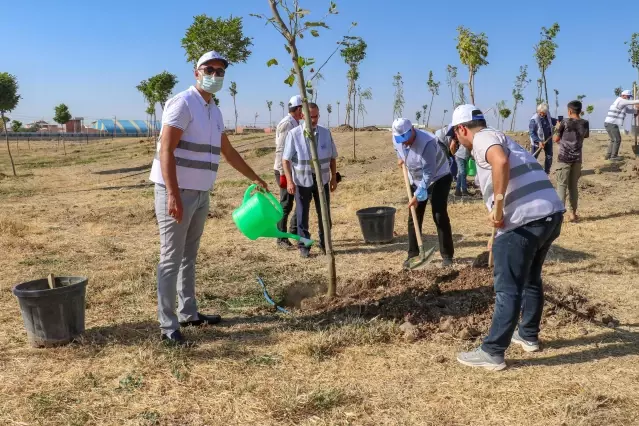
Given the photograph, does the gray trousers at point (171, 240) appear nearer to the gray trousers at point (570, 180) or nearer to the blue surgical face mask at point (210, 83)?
the blue surgical face mask at point (210, 83)

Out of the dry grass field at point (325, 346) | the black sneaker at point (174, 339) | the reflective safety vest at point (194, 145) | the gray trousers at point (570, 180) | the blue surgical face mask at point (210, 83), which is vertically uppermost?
the blue surgical face mask at point (210, 83)

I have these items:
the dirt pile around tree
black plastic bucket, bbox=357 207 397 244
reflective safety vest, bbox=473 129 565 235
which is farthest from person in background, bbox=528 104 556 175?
reflective safety vest, bbox=473 129 565 235

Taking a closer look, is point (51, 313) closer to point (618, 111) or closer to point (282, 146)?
point (282, 146)

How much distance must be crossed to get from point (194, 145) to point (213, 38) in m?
17.3

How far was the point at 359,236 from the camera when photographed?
7.95 metres

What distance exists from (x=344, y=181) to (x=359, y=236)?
6.92 metres

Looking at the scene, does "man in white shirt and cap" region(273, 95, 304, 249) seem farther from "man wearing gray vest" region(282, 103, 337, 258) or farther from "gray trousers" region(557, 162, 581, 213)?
"gray trousers" region(557, 162, 581, 213)

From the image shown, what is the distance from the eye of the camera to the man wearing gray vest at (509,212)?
3.22 metres

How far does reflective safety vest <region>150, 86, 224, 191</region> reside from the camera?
12.2ft

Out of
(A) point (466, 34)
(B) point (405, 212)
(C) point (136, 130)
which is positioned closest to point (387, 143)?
(A) point (466, 34)

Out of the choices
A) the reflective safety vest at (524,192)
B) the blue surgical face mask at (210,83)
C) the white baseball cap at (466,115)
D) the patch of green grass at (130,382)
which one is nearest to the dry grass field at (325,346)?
the patch of green grass at (130,382)

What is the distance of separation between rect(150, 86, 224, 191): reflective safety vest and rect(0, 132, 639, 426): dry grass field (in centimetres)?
112

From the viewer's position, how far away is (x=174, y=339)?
3.88 metres

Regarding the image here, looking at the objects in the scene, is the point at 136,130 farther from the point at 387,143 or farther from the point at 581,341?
the point at 581,341
